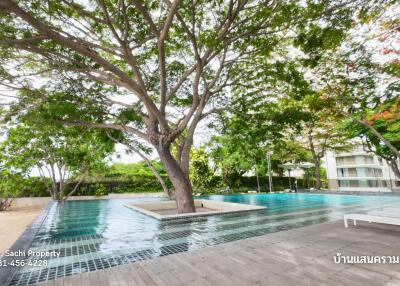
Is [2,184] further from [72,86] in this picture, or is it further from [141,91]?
[141,91]

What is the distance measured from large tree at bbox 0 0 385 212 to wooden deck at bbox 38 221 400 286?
4815 millimetres

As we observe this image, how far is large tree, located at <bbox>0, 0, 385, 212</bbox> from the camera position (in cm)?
677

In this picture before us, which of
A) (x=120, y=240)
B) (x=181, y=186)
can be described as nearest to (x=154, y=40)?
(x=181, y=186)

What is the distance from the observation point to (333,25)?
7.10 meters

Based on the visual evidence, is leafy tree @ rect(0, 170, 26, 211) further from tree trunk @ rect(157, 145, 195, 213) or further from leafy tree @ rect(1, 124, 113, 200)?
tree trunk @ rect(157, 145, 195, 213)

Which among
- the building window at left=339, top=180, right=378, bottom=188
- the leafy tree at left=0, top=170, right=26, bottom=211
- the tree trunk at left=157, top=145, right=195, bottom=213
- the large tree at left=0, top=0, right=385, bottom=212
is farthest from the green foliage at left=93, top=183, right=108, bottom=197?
the building window at left=339, top=180, right=378, bottom=188

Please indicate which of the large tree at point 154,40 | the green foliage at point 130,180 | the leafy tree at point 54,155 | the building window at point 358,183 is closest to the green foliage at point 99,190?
the green foliage at point 130,180

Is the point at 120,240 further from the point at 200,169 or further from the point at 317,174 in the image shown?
the point at 317,174

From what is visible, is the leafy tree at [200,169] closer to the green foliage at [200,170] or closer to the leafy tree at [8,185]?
the green foliage at [200,170]

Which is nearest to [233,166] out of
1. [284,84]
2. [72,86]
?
[284,84]

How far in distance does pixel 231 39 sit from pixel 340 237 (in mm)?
6383

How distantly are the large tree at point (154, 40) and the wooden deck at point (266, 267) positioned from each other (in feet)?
15.8

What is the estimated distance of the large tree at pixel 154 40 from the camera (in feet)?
22.2

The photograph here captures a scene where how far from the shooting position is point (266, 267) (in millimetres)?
3891
